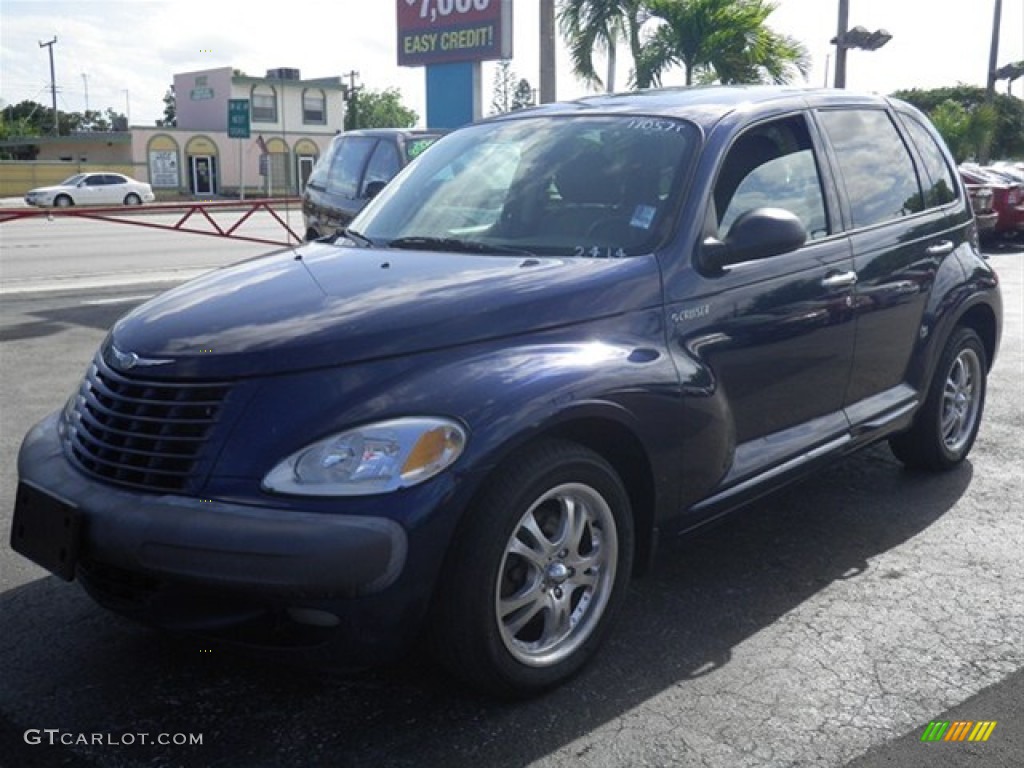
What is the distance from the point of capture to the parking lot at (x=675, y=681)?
2.97 meters

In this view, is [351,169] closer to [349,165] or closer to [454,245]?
[349,165]

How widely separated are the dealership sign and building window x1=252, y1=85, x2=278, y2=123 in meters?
46.5

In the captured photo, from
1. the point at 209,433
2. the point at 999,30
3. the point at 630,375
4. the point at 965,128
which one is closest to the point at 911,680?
A: the point at 630,375

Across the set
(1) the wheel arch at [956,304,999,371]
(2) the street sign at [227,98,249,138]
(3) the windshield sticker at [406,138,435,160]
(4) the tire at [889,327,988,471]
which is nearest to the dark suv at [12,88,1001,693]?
(4) the tire at [889,327,988,471]

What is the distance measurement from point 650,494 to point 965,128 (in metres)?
34.8

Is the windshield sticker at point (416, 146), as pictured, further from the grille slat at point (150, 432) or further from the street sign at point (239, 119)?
the street sign at point (239, 119)

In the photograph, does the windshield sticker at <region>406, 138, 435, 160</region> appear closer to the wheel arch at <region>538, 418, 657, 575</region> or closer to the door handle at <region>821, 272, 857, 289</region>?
the door handle at <region>821, 272, 857, 289</region>

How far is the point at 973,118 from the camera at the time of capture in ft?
115

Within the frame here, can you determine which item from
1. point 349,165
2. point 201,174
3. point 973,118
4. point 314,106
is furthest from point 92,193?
point 349,165

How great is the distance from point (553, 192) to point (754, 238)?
30.5 inches

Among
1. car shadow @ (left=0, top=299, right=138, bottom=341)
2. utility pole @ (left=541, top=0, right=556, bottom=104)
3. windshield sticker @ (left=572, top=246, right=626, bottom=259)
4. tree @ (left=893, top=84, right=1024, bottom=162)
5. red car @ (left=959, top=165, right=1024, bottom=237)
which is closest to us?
windshield sticker @ (left=572, top=246, right=626, bottom=259)

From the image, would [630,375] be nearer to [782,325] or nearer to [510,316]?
[510,316]

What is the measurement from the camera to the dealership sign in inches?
748

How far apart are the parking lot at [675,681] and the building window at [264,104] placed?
→ 6367cm
